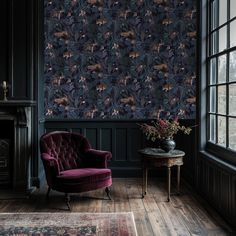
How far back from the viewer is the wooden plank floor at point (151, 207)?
365 cm

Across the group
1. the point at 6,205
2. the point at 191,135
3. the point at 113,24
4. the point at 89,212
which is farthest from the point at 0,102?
the point at 191,135

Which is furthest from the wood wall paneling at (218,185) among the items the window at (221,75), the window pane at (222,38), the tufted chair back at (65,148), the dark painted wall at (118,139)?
the tufted chair back at (65,148)

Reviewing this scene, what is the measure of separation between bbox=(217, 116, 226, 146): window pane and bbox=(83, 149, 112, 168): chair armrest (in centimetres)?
146

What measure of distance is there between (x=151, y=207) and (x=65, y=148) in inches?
58.3

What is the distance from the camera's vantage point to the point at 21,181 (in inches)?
195

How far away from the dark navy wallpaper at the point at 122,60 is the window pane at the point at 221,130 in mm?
1482

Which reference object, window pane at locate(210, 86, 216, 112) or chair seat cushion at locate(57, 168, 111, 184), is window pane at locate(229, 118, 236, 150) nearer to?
window pane at locate(210, 86, 216, 112)

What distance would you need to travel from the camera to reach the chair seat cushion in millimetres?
4348

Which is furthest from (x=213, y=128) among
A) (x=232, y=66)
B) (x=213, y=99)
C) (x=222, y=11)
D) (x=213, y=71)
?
(x=222, y=11)

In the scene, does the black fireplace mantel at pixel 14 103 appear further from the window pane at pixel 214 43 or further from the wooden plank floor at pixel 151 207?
the window pane at pixel 214 43

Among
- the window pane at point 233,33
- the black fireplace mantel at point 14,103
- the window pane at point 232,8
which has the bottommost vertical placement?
the black fireplace mantel at point 14,103

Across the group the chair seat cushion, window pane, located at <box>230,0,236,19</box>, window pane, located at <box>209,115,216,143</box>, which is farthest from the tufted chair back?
window pane, located at <box>230,0,236,19</box>

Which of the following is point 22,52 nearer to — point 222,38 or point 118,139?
point 118,139

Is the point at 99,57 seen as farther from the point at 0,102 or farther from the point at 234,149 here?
the point at 234,149
